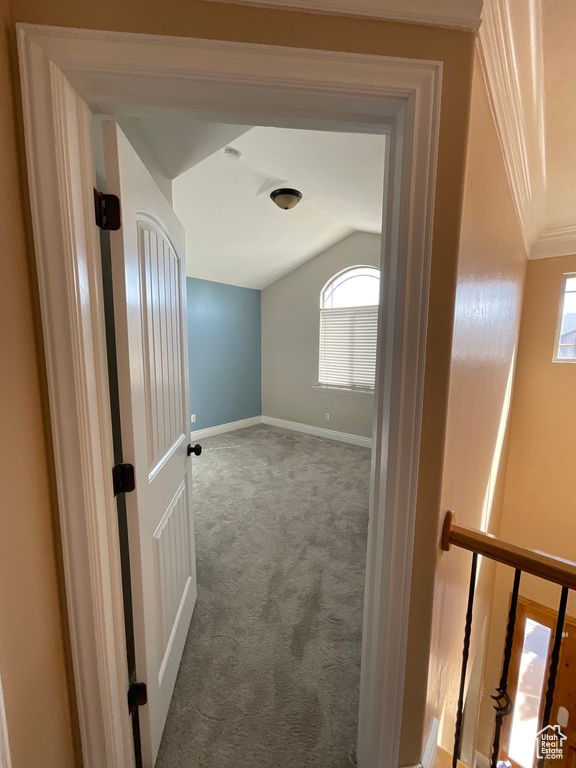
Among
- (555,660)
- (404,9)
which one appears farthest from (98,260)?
(555,660)

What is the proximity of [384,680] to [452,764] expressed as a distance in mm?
566

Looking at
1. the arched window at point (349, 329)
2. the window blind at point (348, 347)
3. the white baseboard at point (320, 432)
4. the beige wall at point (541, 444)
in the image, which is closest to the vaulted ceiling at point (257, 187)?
the arched window at point (349, 329)

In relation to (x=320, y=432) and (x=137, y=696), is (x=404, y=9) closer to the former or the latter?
(x=137, y=696)

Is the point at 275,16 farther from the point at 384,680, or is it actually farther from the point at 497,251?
the point at 384,680

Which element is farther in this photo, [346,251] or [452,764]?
[346,251]

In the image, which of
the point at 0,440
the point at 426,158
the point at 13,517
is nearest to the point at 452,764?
the point at 13,517

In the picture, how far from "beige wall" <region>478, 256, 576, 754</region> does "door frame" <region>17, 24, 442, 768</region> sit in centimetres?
314

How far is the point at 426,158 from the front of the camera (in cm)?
78

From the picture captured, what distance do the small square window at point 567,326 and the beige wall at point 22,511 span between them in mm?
4027

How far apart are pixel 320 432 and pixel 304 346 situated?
1417 mm

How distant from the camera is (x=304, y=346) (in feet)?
16.9

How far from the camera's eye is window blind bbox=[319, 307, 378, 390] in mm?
4555

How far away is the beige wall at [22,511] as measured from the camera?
705mm

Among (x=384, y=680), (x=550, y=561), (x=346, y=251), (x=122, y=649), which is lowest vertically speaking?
(x=384, y=680)
